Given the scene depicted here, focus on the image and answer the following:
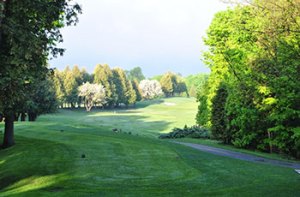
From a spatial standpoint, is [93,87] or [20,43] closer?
[20,43]

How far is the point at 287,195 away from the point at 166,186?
14.5 ft

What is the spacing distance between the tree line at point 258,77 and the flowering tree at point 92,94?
Result: 57659 millimetres

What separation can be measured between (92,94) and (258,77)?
3374 inches

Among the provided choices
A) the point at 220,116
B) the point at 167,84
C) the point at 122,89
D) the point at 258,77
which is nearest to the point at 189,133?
the point at 220,116

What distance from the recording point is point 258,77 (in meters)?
17.4

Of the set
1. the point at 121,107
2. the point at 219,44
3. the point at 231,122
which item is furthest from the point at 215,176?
the point at 121,107

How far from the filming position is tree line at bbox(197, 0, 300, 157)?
40.6ft

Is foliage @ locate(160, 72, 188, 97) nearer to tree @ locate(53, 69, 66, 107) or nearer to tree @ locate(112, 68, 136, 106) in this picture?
tree @ locate(112, 68, 136, 106)

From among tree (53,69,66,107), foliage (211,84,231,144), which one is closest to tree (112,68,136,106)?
tree (53,69,66,107)

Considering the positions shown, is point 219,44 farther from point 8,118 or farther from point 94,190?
point 94,190

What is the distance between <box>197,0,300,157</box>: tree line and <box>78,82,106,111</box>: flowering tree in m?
57.7

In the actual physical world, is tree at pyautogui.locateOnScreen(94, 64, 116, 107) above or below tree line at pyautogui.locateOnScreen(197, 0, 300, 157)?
above

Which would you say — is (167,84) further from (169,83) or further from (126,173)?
(126,173)

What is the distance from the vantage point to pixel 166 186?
13312 millimetres
